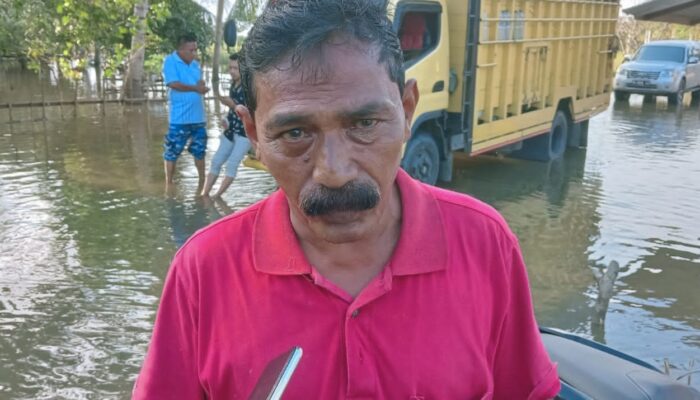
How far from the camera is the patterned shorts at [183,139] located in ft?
23.5

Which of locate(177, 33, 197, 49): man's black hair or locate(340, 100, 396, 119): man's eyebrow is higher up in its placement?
locate(177, 33, 197, 49): man's black hair

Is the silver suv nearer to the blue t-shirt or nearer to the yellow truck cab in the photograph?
the yellow truck cab

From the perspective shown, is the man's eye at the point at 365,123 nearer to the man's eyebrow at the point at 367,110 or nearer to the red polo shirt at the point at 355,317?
the man's eyebrow at the point at 367,110

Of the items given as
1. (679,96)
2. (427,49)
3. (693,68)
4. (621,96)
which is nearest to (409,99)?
(427,49)

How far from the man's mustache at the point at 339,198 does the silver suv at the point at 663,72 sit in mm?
17319

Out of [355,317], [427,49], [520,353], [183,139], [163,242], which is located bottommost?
[163,242]

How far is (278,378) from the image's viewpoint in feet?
3.31

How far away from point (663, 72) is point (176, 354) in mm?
17793

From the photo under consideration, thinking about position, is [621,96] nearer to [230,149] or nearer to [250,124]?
[230,149]

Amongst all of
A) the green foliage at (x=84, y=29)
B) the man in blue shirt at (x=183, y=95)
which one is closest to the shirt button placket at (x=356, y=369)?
the man in blue shirt at (x=183, y=95)

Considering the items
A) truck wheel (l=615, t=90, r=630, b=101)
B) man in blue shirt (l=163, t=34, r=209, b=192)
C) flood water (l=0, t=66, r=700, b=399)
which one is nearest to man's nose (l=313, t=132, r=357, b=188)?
flood water (l=0, t=66, r=700, b=399)

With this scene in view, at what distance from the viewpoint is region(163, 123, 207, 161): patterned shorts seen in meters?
7.17

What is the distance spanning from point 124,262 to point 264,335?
13.8 ft

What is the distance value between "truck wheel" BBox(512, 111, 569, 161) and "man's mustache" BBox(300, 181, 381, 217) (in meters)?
8.70
